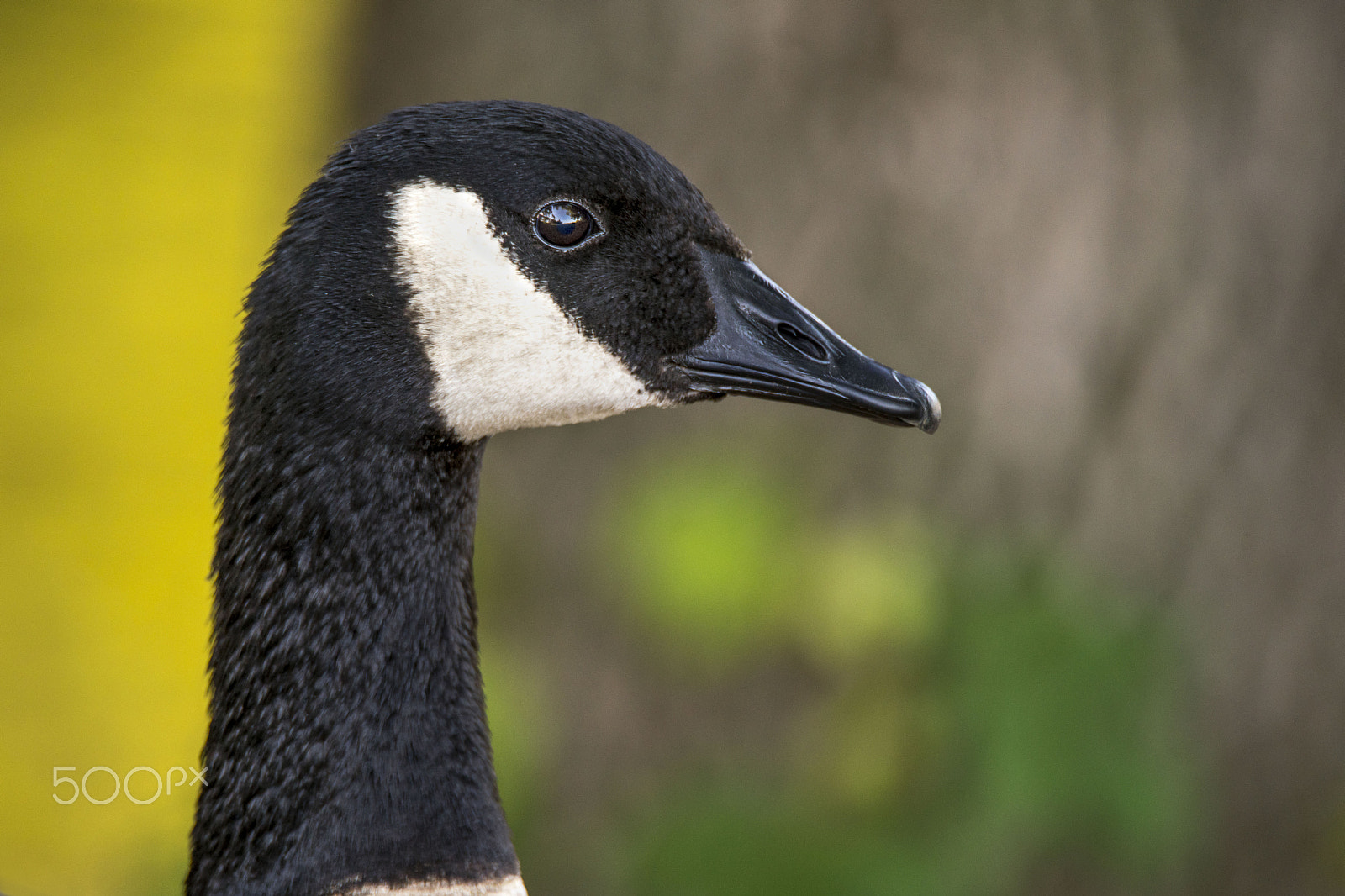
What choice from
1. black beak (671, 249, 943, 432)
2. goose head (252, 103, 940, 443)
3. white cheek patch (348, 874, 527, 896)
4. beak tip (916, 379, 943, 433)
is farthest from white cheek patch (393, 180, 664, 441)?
white cheek patch (348, 874, 527, 896)

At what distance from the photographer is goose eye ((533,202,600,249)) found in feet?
3.99

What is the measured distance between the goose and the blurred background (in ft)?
3.60

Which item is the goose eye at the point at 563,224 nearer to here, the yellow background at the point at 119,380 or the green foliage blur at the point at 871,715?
the green foliage blur at the point at 871,715

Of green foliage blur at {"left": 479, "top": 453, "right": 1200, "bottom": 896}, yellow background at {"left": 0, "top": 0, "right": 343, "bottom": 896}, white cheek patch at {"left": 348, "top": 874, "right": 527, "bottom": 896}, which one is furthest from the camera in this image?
yellow background at {"left": 0, "top": 0, "right": 343, "bottom": 896}

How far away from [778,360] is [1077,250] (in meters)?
1.46

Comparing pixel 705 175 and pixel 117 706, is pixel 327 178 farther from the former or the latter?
pixel 117 706

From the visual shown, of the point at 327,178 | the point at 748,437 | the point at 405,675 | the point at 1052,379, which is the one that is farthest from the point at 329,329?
the point at 1052,379

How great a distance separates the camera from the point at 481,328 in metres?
1.21

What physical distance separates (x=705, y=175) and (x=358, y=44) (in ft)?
2.84

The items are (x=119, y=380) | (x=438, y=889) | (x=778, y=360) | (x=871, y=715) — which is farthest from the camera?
(x=119, y=380)

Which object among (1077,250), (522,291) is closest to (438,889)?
(522,291)

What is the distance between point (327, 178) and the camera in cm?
121

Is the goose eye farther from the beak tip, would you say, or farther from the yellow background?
the yellow background

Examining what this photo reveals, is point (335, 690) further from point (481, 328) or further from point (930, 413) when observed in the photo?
point (930, 413)
